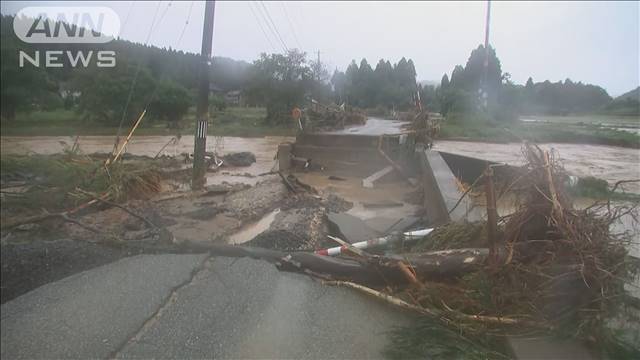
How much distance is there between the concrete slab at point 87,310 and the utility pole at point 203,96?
20.5ft

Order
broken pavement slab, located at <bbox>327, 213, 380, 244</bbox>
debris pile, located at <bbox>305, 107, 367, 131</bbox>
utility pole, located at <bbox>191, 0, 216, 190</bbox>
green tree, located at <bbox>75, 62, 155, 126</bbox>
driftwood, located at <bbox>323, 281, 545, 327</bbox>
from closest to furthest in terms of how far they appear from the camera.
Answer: driftwood, located at <bbox>323, 281, 545, 327</bbox> < broken pavement slab, located at <bbox>327, 213, 380, 244</bbox> < utility pole, located at <bbox>191, 0, 216, 190</bbox> < debris pile, located at <bbox>305, 107, 367, 131</bbox> < green tree, located at <bbox>75, 62, 155, 126</bbox>

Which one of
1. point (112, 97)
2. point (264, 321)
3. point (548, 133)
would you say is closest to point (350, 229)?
point (264, 321)

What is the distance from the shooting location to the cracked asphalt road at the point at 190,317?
2.85 meters

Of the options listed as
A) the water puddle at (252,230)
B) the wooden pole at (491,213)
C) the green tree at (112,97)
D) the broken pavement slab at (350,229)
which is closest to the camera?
the wooden pole at (491,213)

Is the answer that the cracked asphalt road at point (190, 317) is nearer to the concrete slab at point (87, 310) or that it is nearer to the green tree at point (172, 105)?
the concrete slab at point (87, 310)

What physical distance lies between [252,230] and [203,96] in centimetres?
451

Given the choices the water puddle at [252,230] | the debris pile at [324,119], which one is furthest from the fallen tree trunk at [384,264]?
the debris pile at [324,119]

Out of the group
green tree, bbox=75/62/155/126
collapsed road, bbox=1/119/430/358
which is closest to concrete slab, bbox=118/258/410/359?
collapsed road, bbox=1/119/430/358

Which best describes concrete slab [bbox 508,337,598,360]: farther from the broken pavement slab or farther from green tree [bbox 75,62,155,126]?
green tree [bbox 75,62,155,126]

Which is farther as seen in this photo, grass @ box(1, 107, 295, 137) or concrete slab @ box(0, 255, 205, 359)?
grass @ box(1, 107, 295, 137)

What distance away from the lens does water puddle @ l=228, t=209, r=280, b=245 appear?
6.35 meters

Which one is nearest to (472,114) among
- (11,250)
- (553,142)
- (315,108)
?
(553,142)

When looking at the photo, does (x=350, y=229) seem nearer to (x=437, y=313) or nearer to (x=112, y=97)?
(x=437, y=313)

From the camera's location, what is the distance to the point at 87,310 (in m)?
3.21
